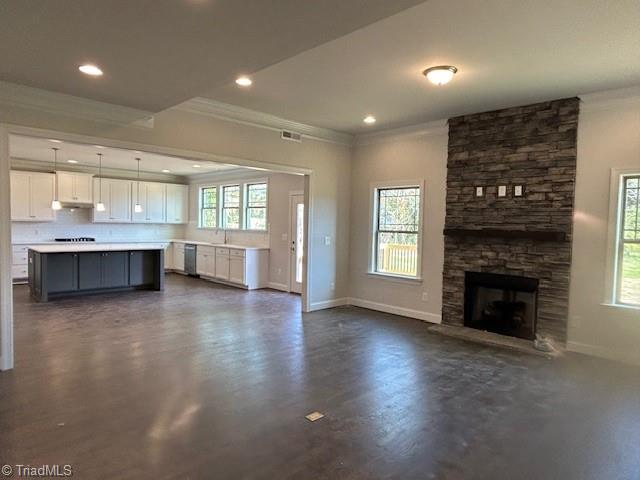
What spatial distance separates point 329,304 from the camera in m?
7.12

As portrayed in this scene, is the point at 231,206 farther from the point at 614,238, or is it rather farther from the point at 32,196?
the point at 614,238

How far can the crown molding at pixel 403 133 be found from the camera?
6.10 metres

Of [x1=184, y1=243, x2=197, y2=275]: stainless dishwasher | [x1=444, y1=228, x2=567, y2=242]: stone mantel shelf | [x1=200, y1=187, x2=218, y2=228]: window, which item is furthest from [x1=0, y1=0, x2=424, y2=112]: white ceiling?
[x1=200, y1=187, x2=218, y2=228]: window

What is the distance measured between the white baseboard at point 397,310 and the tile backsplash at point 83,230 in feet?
22.4

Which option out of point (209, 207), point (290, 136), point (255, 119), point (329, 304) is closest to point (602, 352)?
point (329, 304)

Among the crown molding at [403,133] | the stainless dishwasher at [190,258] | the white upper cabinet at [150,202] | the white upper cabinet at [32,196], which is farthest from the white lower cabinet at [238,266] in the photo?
the white upper cabinet at [32,196]

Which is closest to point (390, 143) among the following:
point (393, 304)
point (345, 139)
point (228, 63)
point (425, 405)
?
point (345, 139)

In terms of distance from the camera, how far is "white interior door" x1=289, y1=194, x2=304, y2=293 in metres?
8.40

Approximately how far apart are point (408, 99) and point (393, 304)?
10.7 feet

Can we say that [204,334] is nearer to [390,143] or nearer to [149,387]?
[149,387]

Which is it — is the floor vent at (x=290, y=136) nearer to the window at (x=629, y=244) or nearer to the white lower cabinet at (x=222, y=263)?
the white lower cabinet at (x=222, y=263)

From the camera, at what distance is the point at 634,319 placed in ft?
14.9

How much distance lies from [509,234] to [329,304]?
10.4ft

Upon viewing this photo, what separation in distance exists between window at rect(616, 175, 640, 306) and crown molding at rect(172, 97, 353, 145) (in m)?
4.09
